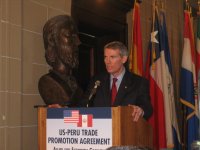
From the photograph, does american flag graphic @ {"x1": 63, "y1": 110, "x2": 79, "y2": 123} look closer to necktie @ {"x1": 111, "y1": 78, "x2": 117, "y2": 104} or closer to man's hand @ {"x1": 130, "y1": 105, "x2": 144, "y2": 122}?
man's hand @ {"x1": 130, "y1": 105, "x2": 144, "y2": 122}

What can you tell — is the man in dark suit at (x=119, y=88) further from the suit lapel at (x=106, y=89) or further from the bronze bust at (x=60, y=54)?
the bronze bust at (x=60, y=54)

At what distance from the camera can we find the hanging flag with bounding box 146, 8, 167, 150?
4.25 meters

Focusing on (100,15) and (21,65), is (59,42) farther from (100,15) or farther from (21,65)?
(100,15)

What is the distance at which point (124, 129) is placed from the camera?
6.99 ft

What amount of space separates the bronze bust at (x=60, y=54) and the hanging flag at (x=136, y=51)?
1329 millimetres

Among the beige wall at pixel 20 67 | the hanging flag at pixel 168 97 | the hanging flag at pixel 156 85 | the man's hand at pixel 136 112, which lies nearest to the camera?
the man's hand at pixel 136 112

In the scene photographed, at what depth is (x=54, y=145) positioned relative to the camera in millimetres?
2260

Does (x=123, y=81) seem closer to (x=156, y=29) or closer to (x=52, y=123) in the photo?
(x=52, y=123)

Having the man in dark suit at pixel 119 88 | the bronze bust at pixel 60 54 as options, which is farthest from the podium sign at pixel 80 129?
the bronze bust at pixel 60 54

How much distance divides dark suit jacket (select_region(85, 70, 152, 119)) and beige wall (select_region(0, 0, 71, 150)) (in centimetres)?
63

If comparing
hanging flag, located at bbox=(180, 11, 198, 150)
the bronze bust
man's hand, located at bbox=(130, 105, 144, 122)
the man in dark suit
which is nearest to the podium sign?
man's hand, located at bbox=(130, 105, 144, 122)

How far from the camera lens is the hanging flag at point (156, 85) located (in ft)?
14.0

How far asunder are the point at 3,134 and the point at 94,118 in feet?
3.07

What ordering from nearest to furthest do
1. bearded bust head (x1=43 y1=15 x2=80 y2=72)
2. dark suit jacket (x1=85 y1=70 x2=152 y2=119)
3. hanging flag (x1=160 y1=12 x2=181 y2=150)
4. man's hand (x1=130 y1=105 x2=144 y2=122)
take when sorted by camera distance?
man's hand (x1=130 y1=105 x2=144 y2=122)
dark suit jacket (x1=85 y1=70 x2=152 y2=119)
bearded bust head (x1=43 y1=15 x2=80 y2=72)
hanging flag (x1=160 y1=12 x2=181 y2=150)
